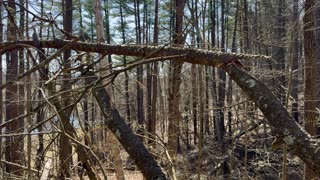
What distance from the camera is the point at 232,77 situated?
7.74 feet

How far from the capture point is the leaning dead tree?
196 cm

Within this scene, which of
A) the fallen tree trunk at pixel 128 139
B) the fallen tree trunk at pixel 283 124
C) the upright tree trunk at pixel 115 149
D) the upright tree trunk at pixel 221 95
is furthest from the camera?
the upright tree trunk at pixel 221 95

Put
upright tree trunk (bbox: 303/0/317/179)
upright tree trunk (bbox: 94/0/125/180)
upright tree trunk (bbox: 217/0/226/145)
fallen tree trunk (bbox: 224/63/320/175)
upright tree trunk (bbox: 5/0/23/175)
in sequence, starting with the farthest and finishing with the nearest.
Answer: upright tree trunk (bbox: 217/0/226/145), upright tree trunk (bbox: 303/0/317/179), upright tree trunk (bbox: 94/0/125/180), upright tree trunk (bbox: 5/0/23/175), fallen tree trunk (bbox: 224/63/320/175)

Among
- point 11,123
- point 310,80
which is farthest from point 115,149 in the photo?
point 310,80

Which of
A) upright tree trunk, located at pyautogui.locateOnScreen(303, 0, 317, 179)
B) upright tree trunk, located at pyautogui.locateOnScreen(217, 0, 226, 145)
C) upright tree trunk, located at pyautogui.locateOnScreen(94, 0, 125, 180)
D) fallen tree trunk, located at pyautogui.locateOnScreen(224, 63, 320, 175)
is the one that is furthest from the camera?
upright tree trunk, located at pyautogui.locateOnScreen(217, 0, 226, 145)

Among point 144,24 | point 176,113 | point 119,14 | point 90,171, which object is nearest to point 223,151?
point 176,113

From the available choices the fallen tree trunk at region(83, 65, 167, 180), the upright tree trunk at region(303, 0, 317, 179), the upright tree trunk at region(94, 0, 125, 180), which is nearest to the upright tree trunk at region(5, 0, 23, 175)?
the fallen tree trunk at region(83, 65, 167, 180)

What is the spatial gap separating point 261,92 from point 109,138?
3.95 metres

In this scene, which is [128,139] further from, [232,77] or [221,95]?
[221,95]

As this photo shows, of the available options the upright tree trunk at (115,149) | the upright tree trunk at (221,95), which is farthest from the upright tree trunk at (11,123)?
the upright tree trunk at (221,95)

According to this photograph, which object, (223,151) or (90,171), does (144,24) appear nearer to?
(223,151)

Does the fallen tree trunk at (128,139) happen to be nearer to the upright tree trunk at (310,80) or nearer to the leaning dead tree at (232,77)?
the leaning dead tree at (232,77)

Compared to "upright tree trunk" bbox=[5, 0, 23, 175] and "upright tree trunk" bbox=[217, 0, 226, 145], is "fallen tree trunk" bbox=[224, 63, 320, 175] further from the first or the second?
"upright tree trunk" bbox=[217, 0, 226, 145]

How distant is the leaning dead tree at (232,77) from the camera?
196cm
